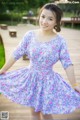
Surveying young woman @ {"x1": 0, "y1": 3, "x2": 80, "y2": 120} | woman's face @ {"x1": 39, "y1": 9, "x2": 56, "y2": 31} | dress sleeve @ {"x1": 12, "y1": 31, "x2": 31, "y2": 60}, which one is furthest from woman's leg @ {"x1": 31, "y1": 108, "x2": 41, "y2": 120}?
woman's face @ {"x1": 39, "y1": 9, "x2": 56, "y2": 31}

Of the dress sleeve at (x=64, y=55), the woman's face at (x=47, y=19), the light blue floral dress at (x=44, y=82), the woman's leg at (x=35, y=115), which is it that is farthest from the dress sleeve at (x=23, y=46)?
the woman's leg at (x=35, y=115)

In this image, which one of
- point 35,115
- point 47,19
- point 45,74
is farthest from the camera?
point 35,115

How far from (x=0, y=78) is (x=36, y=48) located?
55 centimetres

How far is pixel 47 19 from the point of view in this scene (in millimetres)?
3781

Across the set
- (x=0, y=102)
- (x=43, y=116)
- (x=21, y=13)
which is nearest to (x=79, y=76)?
(x=0, y=102)

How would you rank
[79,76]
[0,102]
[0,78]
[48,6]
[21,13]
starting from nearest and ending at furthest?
[48,6] < [0,78] < [0,102] < [79,76] < [21,13]

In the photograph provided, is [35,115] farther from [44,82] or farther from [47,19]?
[47,19]

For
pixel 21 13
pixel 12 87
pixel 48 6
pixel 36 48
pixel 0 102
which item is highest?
pixel 48 6

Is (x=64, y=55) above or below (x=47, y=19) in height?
below

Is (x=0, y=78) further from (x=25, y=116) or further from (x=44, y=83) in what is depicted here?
(x=25, y=116)

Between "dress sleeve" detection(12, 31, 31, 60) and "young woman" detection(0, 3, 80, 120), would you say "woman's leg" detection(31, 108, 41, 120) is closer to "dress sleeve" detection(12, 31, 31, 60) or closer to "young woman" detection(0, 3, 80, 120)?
"young woman" detection(0, 3, 80, 120)

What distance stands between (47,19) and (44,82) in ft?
2.05

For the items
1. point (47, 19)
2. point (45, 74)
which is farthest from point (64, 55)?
point (47, 19)

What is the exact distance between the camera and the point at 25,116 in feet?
16.1
